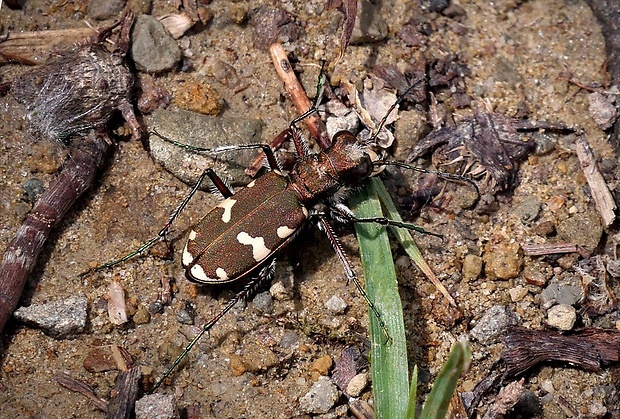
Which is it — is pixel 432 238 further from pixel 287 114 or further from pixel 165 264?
pixel 165 264

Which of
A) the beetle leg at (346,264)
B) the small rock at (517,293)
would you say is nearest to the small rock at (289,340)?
the beetle leg at (346,264)

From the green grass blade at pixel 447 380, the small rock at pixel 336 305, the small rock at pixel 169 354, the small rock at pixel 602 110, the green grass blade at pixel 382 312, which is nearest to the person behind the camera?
the green grass blade at pixel 447 380

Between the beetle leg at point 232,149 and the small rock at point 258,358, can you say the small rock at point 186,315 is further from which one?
the beetle leg at point 232,149

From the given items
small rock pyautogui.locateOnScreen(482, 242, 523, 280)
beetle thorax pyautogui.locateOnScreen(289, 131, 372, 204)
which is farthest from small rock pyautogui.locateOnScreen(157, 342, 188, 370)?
small rock pyautogui.locateOnScreen(482, 242, 523, 280)

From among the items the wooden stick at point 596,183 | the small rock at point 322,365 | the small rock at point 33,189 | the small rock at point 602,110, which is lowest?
the wooden stick at point 596,183

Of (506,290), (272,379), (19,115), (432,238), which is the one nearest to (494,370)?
(506,290)

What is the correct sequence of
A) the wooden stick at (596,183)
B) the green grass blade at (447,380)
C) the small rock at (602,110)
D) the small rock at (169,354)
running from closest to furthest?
the green grass blade at (447,380)
the small rock at (169,354)
the wooden stick at (596,183)
the small rock at (602,110)

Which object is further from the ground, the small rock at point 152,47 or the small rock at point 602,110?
the small rock at point 152,47
